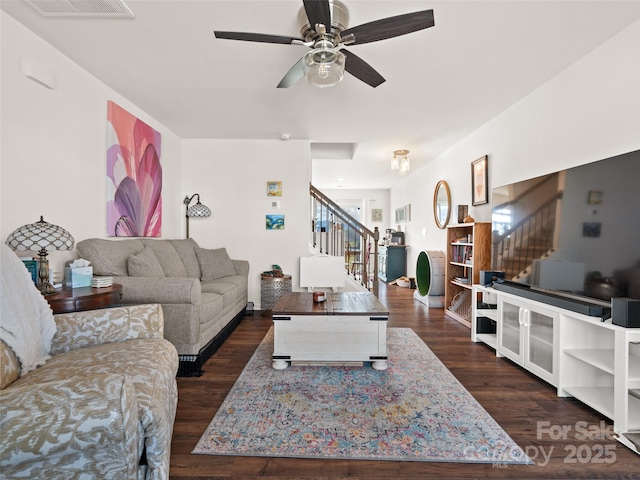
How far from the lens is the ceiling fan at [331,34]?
1.75 metres

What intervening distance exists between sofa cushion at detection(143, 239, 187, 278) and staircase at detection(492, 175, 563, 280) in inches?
132

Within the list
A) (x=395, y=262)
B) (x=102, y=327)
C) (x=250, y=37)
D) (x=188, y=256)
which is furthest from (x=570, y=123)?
(x=395, y=262)

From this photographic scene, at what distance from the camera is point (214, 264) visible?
4.22 metres

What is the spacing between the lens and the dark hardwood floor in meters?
1.51

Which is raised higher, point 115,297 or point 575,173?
point 575,173

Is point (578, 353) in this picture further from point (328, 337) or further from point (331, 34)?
point (331, 34)

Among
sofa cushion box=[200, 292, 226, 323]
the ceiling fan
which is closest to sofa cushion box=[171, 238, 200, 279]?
sofa cushion box=[200, 292, 226, 323]

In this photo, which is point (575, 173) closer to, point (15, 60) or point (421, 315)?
point (421, 315)

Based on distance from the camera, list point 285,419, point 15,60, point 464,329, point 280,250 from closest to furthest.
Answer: point 285,419 < point 15,60 < point 464,329 < point 280,250

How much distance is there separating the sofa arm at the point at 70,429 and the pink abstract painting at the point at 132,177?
2.57 m

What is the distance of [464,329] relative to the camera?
3.88 meters

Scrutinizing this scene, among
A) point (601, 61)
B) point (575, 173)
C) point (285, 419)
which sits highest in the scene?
Answer: point (601, 61)

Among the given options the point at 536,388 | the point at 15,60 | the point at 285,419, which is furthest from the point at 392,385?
the point at 15,60

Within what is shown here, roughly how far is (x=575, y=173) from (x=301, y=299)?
2.36 metres
